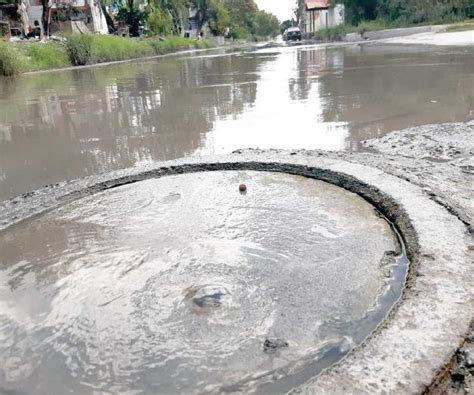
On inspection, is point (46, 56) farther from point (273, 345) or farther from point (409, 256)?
point (273, 345)

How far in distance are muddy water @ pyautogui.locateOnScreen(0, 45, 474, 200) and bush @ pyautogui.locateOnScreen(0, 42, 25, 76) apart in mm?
8450

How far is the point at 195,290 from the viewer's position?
178 centimetres

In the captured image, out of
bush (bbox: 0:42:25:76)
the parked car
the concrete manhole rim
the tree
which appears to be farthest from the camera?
the tree

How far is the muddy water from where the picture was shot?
420cm

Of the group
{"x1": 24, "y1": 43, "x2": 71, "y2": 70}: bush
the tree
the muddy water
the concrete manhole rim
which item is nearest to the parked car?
the tree

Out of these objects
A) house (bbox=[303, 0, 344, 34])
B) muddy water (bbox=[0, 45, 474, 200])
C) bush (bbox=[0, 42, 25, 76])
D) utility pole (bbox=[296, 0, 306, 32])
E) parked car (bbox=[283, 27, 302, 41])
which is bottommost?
muddy water (bbox=[0, 45, 474, 200])

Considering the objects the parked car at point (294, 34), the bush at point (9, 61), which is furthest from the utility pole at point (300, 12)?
the bush at point (9, 61)

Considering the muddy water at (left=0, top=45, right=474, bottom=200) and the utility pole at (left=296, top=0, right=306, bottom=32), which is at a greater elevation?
the utility pole at (left=296, top=0, right=306, bottom=32)

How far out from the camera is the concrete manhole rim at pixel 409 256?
3.99 ft

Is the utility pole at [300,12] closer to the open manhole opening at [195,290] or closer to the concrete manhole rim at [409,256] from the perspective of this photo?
the concrete manhole rim at [409,256]

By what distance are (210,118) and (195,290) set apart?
13.7 ft

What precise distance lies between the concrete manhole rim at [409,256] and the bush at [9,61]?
49.4 ft

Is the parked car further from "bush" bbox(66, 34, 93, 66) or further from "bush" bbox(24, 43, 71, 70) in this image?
"bush" bbox(24, 43, 71, 70)

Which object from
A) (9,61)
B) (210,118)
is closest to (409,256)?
(210,118)
